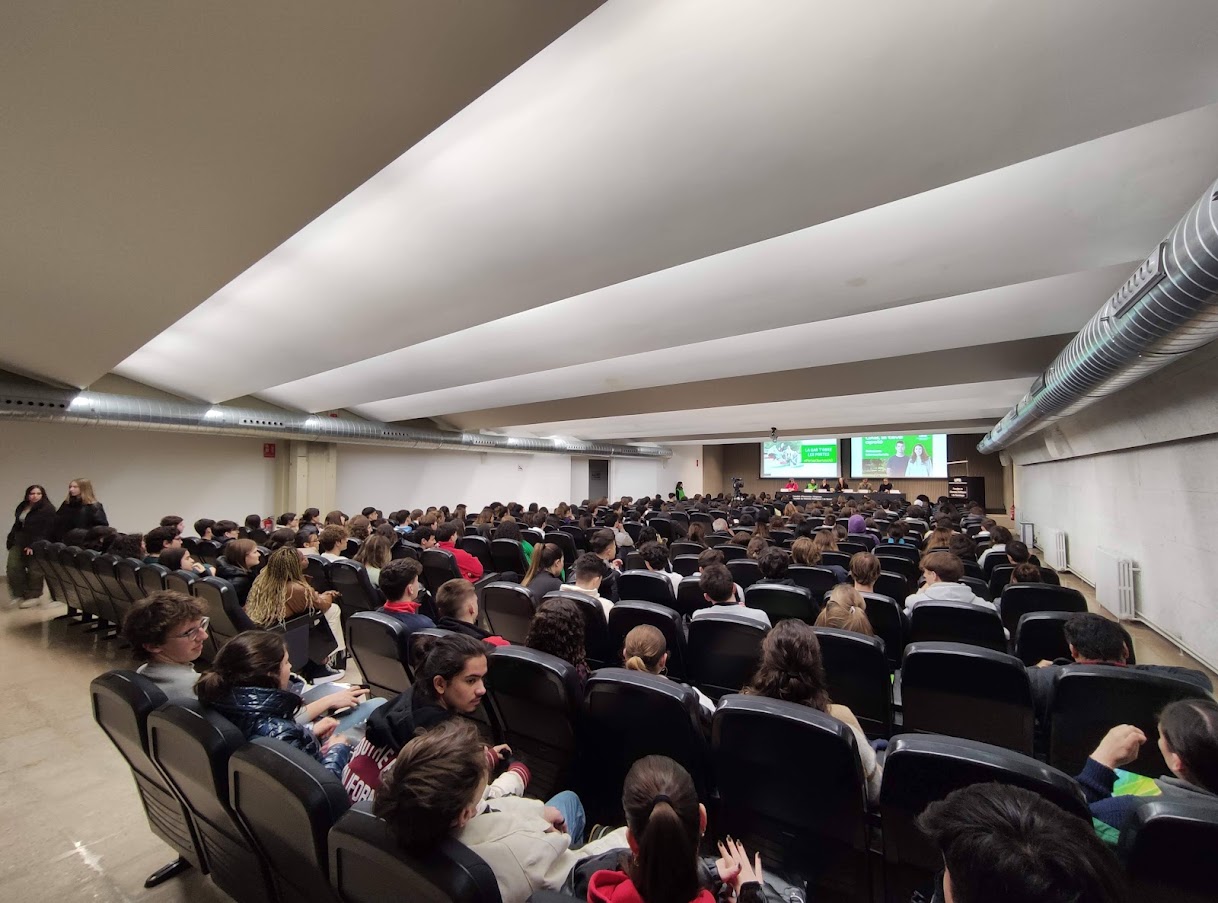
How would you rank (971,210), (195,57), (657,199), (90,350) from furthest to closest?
(90,350)
(971,210)
(657,199)
(195,57)

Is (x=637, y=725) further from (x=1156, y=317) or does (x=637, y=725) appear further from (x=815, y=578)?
(x=1156, y=317)

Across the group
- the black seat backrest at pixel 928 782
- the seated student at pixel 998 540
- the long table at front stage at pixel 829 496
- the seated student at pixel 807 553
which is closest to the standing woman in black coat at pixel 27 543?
the seated student at pixel 807 553

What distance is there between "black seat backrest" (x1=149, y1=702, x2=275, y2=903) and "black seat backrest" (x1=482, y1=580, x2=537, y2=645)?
1.85 meters

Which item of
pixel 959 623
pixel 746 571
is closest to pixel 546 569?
pixel 746 571

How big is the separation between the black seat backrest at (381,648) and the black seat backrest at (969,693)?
7.59 ft

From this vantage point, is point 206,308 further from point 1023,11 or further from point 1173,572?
point 1173,572

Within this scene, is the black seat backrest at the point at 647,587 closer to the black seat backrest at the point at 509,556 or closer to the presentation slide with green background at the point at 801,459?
the black seat backrest at the point at 509,556

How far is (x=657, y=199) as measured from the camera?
286 cm

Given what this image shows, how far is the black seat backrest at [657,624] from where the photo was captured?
2986 mm

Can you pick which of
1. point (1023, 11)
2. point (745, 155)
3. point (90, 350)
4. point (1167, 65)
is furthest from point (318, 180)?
point (90, 350)

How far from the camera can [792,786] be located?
157 cm

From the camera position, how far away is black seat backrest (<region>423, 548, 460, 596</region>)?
4.77 metres

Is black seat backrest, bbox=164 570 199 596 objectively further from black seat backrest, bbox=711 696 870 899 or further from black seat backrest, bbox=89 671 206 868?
black seat backrest, bbox=711 696 870 899

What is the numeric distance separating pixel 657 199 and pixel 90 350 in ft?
18.5
